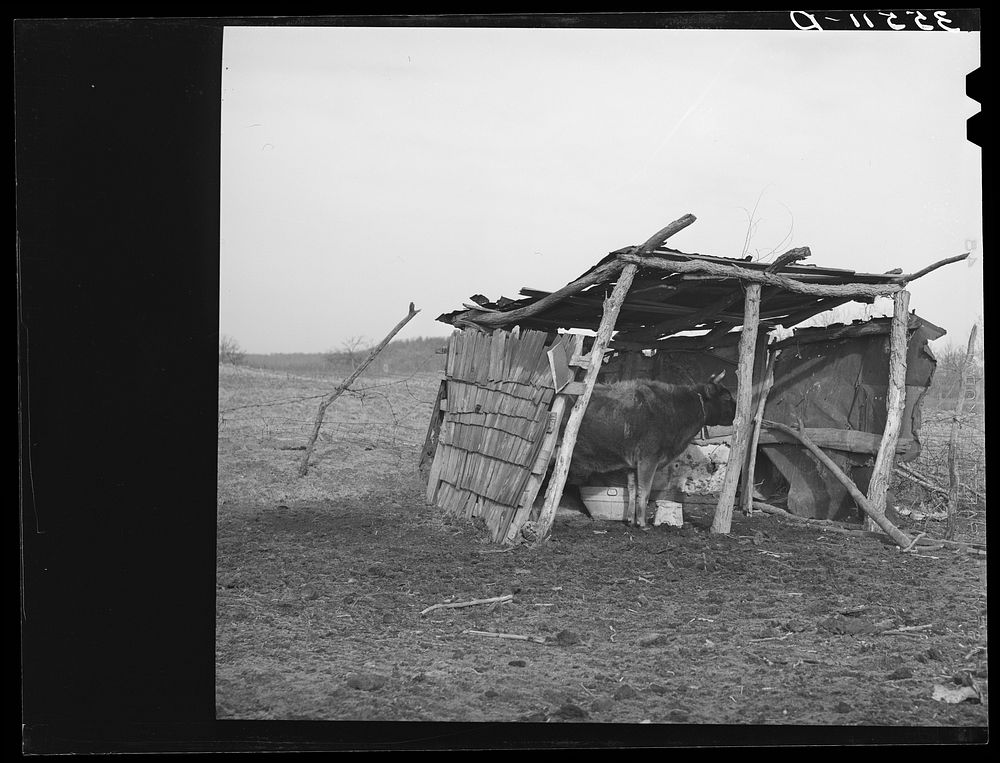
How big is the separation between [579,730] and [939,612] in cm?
340

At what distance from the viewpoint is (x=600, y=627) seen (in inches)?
266

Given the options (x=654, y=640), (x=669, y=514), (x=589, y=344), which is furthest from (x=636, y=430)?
(x=654, y=640)

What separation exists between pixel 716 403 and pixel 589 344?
6.15ft

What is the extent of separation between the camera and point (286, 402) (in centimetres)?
1638

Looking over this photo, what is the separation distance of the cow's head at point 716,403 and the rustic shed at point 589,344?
1.06 ft

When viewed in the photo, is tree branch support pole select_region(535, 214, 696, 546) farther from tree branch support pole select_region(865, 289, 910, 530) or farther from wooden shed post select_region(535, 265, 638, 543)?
tree branch support pole select_region(865, 289, 910, 530)

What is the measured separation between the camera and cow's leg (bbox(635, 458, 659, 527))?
1041cm

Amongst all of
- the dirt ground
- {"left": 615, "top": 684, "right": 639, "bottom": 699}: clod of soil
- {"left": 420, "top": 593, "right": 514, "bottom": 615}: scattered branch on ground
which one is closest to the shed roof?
the dirt ground

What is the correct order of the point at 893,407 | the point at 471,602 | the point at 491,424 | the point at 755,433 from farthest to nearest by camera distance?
the point at 755,433
the point at 491,424
the point at 893,407
the point at 471,602

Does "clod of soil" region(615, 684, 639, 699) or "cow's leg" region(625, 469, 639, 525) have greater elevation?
"cow's leg" region(625, 469, 639, 525)

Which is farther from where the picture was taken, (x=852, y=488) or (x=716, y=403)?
(x=716, y=403)

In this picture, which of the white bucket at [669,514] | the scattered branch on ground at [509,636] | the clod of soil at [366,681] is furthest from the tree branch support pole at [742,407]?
the clod of soil at [366,681]

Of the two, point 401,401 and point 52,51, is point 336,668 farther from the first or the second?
point 401,401

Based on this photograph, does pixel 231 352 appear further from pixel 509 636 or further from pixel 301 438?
pixel 509 636
